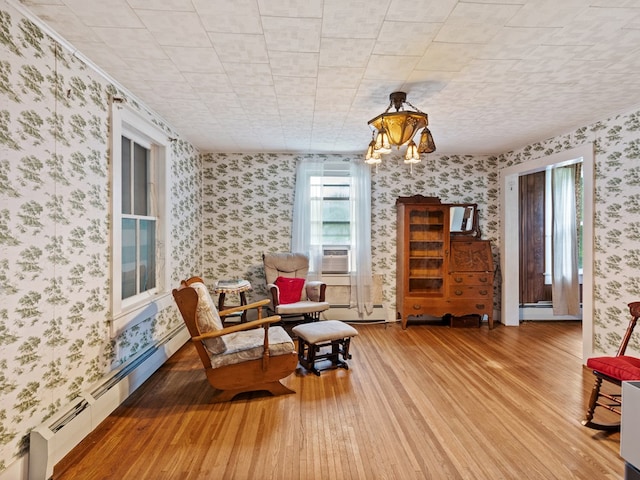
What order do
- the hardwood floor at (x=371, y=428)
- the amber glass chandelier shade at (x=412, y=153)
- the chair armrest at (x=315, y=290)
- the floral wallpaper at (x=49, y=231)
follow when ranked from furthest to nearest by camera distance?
1. the chair armrest at (x=315, y=290)
2. the amber glass chandelier shade at (x=412, y=153)
3. the hardwood floor at (x=371, y=428)
4. the floral wallpaper at (x=49, y=231)

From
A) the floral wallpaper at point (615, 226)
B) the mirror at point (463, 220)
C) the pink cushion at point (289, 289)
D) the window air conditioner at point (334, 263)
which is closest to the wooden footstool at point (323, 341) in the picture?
the pink cushion at point (289, 289)

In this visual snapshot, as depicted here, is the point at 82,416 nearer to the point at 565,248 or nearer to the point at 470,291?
the point at 470,291

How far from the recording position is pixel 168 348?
141 inches

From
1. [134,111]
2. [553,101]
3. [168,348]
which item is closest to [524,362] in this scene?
[553,101]

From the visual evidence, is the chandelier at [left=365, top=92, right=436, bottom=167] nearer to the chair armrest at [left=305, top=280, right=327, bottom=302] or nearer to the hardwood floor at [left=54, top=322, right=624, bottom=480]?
the hardwood floor at [left=54, top=322, right=624, bottom=480]

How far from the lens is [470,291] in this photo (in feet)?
15.7

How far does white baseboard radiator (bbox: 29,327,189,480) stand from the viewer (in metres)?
1.79

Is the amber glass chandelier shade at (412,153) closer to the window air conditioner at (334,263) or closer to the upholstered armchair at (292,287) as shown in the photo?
the upholstered armchair at (292,287)

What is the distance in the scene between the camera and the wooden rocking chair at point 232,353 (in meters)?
2.56

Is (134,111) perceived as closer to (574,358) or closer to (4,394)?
(4,394)

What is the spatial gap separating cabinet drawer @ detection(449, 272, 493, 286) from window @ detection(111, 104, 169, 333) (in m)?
3.63

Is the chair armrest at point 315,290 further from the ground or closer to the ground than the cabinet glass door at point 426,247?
closer to the ground

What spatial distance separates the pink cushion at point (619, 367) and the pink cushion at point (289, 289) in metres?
3.13

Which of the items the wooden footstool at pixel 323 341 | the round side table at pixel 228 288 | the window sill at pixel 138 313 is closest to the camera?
the window sill at pixel 138 313
